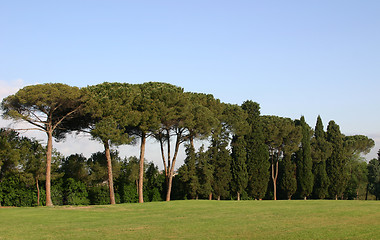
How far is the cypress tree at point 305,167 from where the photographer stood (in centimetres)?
5197

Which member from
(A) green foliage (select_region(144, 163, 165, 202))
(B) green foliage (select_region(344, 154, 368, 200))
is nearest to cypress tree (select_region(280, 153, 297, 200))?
(B) green foliage (select_region(344, 154, 368, 200))

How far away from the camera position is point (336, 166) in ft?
179

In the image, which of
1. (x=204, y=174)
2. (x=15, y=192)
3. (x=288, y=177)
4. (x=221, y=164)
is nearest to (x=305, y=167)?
(x=288, y=177)

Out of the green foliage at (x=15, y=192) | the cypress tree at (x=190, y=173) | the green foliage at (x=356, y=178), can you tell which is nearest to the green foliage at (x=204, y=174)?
the cypress tree at (x=190, y=173)

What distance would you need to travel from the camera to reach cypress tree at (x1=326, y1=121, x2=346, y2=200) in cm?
5388

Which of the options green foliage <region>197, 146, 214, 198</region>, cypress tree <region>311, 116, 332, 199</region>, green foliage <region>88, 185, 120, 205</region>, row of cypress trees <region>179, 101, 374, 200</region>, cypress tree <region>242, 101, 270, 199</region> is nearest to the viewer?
green foliage <region>88, 185, 120, 205</region>

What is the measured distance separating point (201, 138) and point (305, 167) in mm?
17755

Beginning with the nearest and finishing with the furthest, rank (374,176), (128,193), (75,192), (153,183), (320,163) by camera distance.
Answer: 1. (75,192)
2. (128,193)
3. (153,183)
4. (320,163)
5. (374,176)

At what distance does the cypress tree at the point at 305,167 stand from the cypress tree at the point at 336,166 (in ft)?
11.5

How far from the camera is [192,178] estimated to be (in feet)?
139

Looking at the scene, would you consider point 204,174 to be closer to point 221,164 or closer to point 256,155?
point 221,164

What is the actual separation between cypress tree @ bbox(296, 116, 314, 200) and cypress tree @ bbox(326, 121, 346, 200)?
351 cm

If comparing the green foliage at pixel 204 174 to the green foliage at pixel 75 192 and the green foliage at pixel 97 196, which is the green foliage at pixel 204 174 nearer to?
the green foliage at pixel 97 196

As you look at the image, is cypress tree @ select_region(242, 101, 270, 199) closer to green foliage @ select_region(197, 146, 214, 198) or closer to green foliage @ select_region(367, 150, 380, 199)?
green foliage @ select_region(197, 146, 214, 198)
